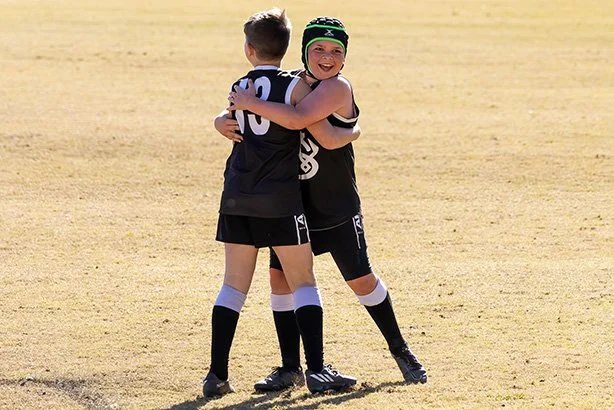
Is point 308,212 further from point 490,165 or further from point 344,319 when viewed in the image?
point 490,165

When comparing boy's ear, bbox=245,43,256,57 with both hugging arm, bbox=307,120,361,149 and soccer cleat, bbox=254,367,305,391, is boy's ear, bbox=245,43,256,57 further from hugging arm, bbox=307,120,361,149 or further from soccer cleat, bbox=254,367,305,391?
soccer cleat, bbox=254,367,305,391

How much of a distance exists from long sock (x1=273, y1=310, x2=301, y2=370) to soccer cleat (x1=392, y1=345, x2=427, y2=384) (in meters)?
0.54

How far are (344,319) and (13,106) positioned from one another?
11.6 m

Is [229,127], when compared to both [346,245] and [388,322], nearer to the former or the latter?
[346,245]

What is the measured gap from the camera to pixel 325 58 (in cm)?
616

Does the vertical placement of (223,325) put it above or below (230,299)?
below

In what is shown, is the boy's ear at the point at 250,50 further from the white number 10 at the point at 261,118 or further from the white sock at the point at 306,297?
the white sock at the point at 306,297

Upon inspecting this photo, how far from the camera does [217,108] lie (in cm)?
1908

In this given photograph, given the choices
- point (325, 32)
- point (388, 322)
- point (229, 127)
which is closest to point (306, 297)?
point (388, 322)

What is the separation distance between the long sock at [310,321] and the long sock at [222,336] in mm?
345

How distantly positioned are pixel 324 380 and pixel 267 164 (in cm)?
116

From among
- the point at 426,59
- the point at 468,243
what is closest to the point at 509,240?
the point at 468,243

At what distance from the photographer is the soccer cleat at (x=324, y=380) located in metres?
6.32

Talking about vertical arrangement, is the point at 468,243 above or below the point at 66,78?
below
